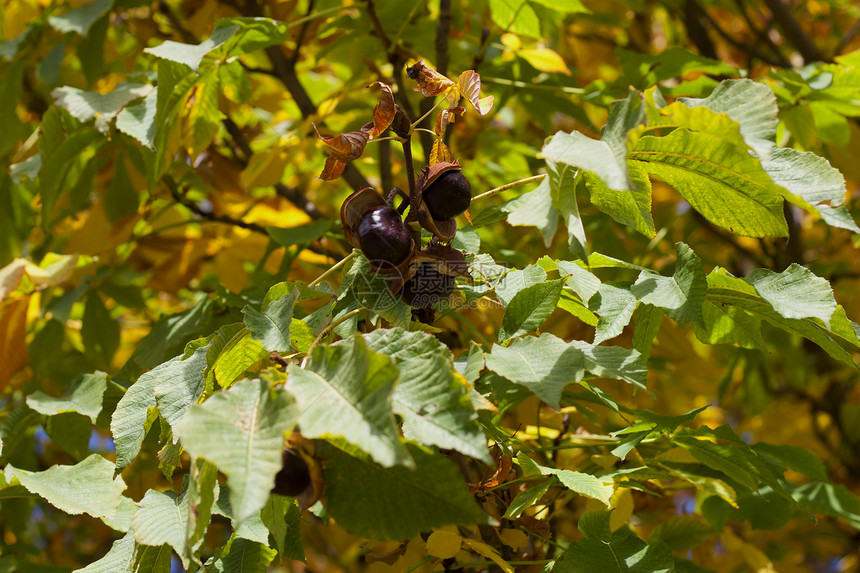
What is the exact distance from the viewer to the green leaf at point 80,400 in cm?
100

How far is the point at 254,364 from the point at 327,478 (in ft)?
0.49

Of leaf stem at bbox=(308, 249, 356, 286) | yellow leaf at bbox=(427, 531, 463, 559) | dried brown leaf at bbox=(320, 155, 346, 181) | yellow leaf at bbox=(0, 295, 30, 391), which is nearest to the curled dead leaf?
dried brown leaf at bbox=(320, 155, 346, 181)

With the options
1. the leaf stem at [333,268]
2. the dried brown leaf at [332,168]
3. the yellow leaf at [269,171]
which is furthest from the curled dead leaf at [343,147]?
the yellow leaf at [269,171]

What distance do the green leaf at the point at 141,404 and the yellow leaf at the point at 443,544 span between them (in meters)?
0.33

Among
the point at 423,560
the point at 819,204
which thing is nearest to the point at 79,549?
the point at 423,560

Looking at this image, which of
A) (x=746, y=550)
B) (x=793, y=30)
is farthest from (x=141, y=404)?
(x=793, y=30)

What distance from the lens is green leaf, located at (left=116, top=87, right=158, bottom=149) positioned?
3.63ft

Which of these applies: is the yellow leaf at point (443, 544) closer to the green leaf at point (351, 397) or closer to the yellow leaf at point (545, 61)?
the green leaf at point (351, 397)

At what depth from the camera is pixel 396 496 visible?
622mm

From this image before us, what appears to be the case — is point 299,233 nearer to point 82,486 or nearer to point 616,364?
point 82,486

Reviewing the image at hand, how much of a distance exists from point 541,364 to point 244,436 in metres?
0.28

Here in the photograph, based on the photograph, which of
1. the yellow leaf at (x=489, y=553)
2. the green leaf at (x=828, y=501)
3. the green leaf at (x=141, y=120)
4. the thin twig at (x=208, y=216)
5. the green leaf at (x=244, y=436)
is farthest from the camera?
the thin twig at (x=208, y=216)

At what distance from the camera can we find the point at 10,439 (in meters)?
1.08

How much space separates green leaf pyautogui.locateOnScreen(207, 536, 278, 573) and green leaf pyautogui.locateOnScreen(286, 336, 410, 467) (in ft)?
1.00
